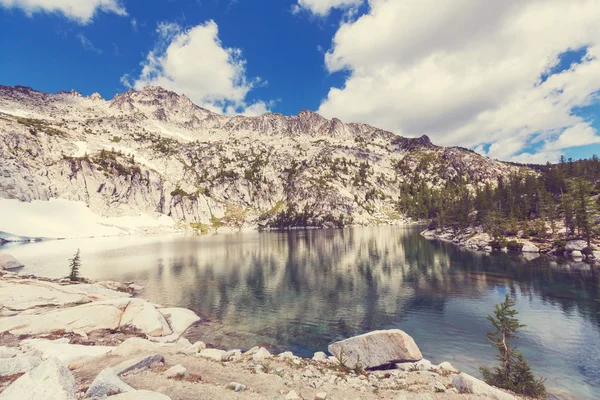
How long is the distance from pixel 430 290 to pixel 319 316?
23460mm

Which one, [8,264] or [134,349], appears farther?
[8,264]

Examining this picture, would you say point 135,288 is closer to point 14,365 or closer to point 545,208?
point 14,365

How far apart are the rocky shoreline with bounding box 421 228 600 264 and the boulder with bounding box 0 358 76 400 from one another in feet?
319

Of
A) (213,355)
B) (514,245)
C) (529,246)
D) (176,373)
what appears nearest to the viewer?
(176,373)

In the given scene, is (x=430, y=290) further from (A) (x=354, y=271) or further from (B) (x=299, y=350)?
(B) (x=299, y=350)

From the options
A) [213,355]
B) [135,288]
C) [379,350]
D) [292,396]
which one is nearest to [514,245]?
[379,350]

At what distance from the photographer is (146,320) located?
112ft

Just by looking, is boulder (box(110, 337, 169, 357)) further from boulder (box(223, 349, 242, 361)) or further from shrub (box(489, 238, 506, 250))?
shrub (box(489, 238, 506, 250))

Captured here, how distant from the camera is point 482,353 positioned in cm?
2788

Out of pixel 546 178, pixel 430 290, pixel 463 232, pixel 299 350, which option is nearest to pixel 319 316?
pixel 299 350

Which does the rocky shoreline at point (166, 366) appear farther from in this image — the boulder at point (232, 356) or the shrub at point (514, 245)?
the shrub at point (514, 245)

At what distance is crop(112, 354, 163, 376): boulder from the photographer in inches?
635

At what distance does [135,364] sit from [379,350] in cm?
1786

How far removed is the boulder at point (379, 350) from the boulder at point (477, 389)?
5962 millimetres
